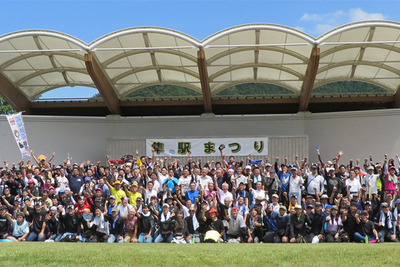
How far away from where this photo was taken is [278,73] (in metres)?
23.9

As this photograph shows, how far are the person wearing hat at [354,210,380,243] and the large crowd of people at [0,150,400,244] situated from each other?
0.08ft

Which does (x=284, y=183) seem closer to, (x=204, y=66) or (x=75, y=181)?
(x=75, y=181)

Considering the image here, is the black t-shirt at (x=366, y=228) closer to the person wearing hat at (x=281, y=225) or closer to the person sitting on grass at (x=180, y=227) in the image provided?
the person wearing hat at (x=281, y=225)

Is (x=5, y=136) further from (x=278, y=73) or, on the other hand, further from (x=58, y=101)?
(x=278, y=73)

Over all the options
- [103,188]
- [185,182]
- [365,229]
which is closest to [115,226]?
[103,188]

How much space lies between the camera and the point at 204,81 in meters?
22.6

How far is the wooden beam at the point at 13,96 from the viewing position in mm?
24125

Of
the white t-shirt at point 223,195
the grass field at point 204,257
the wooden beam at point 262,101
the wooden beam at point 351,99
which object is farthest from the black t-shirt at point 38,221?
the wooden beam at point 351,99

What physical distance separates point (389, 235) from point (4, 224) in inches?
412

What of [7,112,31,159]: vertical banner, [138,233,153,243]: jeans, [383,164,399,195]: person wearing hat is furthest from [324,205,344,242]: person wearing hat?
[7,112,31,159]: vertical banner

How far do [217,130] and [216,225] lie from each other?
1174cm

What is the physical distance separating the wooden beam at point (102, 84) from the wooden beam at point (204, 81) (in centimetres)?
451

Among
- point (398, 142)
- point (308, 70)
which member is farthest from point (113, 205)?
point (398, 142)

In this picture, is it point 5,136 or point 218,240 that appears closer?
point 218,240
